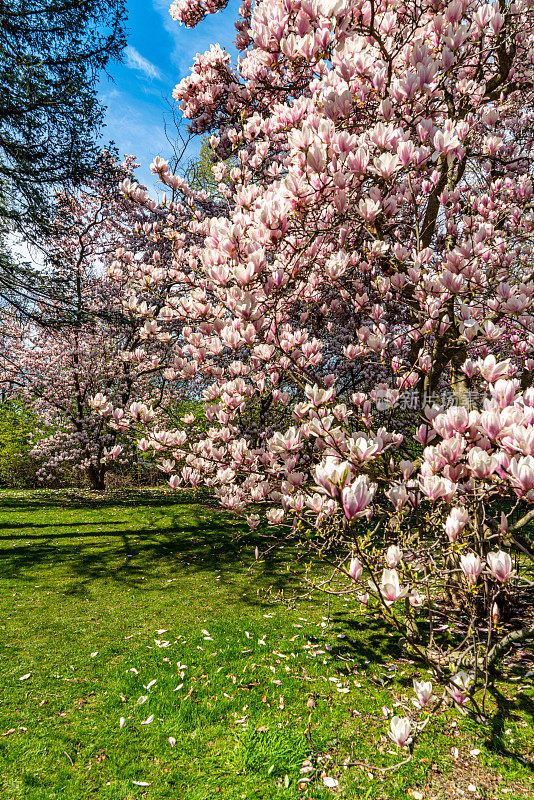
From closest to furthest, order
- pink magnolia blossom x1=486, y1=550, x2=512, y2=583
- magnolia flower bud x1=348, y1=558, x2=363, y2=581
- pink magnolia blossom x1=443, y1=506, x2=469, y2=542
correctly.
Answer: pink magnolia blossom x1=486, y1=550, x2=512, y2=583 → pink magnolia blossom x1=443, y1=506, x2=469, y2=542 → magnolia flower bud x1=348, y1=558, x2=363, y2=581

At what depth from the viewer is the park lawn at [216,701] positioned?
8.49 feet

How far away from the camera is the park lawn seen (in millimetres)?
2588

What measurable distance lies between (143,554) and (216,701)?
15.2 ft

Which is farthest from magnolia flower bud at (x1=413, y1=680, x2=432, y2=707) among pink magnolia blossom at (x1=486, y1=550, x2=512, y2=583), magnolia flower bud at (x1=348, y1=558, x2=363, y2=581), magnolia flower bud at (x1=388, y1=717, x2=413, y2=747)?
pink magnolia blossom at (x1=486, y1=550, x2=512, y2=583)

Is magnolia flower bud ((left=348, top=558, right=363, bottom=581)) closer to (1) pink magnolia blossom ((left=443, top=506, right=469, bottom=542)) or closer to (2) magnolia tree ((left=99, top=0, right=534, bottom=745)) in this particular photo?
(2) magnolia tree ((left=99, top=0, right=534, bottom=745))

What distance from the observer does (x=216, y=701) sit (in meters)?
3.30

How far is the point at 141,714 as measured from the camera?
3148 millimetres

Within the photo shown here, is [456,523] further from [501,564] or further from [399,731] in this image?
[399,731]

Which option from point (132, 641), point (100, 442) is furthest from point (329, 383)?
point (100, 442)

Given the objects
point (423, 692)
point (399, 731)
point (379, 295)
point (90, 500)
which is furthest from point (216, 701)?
point (90, 500)

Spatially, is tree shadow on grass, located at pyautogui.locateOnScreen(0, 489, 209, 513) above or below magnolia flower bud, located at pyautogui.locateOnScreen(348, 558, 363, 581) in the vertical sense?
below

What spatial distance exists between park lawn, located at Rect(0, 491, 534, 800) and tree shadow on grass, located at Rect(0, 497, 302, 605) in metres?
0.15

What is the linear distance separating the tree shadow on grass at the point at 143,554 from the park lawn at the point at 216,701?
0.15 m

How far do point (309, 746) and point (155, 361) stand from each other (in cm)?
1041
